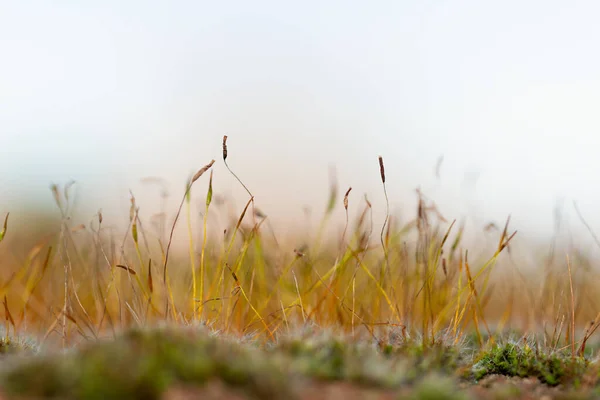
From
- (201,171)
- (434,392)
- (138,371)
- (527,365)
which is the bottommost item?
(527,365)

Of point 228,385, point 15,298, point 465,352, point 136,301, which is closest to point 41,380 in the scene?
point 228,385

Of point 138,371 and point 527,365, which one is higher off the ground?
point 138,371

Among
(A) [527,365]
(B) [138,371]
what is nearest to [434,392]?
(B) [138,371]

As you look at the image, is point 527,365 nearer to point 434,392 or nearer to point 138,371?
point 434,392

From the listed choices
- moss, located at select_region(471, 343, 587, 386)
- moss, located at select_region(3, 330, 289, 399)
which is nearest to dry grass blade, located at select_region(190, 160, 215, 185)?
moss, located at select_region(3, 330, 289, 399)

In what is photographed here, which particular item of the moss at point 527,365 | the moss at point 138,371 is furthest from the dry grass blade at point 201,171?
the moss at point 527,365

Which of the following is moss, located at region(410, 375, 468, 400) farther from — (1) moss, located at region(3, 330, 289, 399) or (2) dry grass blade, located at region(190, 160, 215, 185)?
(2) dry grass blade, located at region(190, 160, 215, 185)

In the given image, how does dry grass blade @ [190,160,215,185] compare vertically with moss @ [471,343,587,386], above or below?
above

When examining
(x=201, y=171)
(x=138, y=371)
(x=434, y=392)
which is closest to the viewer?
(x=138, y=371)
